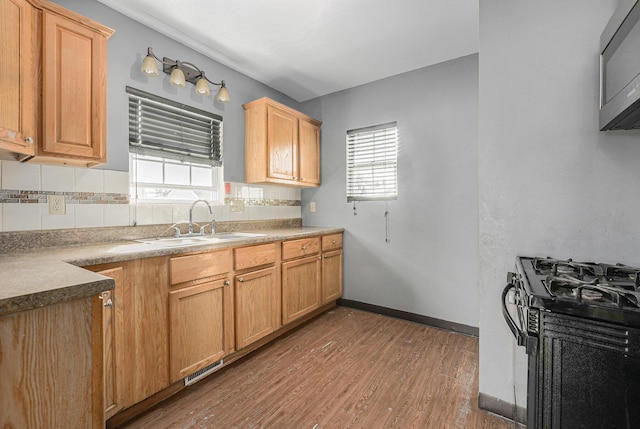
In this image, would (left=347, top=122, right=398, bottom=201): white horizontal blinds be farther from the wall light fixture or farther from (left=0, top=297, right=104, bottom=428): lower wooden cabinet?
(left=0, top=297, right=104, bottom=428): lower wooden cabinet

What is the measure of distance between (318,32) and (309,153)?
4.34 feet

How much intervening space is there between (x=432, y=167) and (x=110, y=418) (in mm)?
3037

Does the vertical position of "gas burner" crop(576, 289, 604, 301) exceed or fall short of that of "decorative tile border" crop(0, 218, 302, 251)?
it falls short

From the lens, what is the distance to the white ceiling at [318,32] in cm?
203

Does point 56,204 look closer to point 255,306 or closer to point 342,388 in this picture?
point 255,306

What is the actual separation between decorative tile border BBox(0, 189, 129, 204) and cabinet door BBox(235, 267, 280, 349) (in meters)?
1.05

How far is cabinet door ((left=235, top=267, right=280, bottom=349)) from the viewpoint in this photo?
2133 mm

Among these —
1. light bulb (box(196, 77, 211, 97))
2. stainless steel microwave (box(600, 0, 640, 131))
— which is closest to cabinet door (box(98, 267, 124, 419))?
light bulb (box(196, 77, 211, 97))

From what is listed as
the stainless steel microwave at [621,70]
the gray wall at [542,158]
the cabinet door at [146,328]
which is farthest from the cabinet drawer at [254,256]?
the stainless steel microwave at [621,70]

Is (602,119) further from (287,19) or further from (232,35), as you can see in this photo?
(232,35)

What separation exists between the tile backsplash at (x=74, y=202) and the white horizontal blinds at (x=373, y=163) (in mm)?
1659

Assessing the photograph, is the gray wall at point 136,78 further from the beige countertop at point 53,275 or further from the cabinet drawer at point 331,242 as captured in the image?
the cabinet drawer at point 331,242

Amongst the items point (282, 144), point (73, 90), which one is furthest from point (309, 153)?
point (73, 90)

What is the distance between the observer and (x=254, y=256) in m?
2.25
